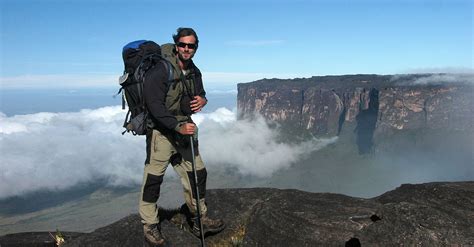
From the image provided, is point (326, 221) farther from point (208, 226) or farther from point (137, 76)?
point (137, 76)

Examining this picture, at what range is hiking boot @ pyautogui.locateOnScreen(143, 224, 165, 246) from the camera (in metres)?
10.2

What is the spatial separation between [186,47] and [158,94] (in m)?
1.31

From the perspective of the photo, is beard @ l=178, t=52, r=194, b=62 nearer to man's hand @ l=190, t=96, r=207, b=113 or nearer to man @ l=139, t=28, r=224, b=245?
man @ l=139, t=28, r=224, b=245

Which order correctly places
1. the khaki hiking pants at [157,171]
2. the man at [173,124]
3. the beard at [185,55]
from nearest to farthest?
1. the man at [173,124]
2. the beard at [185,55]
3. the khaki hiking pants at [157,171]

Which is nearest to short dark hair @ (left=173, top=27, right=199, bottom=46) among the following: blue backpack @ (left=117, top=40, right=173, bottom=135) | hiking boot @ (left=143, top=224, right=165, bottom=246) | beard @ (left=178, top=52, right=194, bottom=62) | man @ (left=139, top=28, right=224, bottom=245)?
man @ (left=139, top=28, right=224, bottom=245)

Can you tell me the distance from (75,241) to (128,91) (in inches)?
198

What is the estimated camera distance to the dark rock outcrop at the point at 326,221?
9.05 metres

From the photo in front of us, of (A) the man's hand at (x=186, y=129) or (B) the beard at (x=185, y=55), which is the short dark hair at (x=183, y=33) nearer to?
(B) the beard at (x=185, y=55)

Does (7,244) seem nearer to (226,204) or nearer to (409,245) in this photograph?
(226,204)

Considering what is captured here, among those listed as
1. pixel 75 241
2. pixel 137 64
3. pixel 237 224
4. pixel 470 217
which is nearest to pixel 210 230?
pixel 237 224

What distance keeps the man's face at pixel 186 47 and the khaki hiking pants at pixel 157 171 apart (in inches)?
80.8

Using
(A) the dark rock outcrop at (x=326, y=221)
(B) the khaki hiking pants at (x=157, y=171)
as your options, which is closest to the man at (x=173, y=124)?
(B) the khaki hiking pants at (x=157, y=171)

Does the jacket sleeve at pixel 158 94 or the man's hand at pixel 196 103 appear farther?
the man's hand at pixel 196 103

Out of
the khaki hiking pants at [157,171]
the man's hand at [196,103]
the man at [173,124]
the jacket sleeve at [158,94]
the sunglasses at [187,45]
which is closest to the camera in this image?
the jacket sleeve at [158,94]
